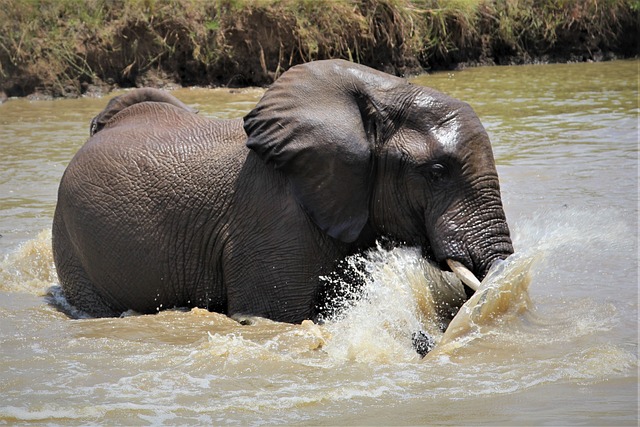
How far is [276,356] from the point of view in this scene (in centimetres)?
606

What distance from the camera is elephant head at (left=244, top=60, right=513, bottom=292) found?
20.6ft

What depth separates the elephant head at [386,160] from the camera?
20.6 ft

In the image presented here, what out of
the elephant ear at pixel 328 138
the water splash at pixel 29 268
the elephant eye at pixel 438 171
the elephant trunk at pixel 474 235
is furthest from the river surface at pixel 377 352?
the elephant eye at pixel 438 171

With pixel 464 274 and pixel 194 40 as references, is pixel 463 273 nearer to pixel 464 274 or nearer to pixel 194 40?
pixel 464 274

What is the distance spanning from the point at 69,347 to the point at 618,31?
65.5ft

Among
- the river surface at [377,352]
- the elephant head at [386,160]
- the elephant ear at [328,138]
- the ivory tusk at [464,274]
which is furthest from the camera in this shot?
the elephant ear at [328,138]

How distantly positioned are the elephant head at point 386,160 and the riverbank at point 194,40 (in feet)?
43.4

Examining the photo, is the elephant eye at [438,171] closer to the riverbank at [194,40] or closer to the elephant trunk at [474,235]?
the elephant trunk at [474,235]

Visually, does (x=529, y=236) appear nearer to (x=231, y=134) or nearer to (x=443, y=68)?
(x=231, y=134)

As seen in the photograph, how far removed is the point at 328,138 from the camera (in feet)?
21.0

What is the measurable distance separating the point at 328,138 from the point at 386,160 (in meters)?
0.37

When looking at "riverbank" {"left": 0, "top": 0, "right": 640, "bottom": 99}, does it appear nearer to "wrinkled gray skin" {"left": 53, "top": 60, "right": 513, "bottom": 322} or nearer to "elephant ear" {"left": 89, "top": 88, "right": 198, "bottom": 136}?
"elephant ear" {"left": 89, "top": 88, "right": 198, "bottom": 136}

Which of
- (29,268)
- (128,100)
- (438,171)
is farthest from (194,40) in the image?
(438,171)

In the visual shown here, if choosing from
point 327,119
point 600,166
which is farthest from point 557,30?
point 327,119
